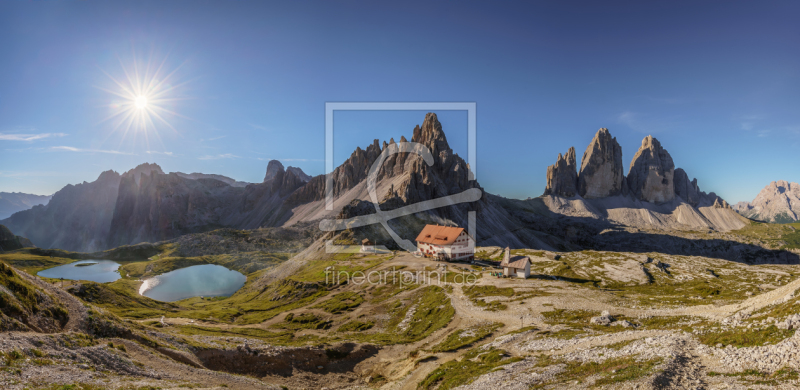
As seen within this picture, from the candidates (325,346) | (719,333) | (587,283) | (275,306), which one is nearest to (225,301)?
(275,306)

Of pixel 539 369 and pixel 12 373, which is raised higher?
pixel 12 373

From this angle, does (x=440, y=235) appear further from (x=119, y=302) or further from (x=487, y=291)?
(x=119, y=302)

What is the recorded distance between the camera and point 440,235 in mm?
114000

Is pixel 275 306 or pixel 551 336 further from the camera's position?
pixel 275 306

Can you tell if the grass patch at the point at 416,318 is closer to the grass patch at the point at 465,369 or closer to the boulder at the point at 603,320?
the grass patch at the point at 465,369

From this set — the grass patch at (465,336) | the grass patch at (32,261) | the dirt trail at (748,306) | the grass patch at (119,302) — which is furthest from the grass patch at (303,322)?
the grass patch at (32,261)

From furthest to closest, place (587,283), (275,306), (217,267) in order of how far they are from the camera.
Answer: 1. (217,267)
2. (275,306)
3. (587,283)

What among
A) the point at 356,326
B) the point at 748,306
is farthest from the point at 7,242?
the point at 748,306

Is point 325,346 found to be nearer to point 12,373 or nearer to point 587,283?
point 12,373

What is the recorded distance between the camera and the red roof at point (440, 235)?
109438 millimetres

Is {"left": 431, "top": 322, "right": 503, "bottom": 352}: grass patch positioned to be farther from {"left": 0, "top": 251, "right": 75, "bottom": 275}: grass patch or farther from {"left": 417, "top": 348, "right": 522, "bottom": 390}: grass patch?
{"left": 0, "top": 251, "right": 75, "bottom": 275}: grass patch

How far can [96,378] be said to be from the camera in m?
22.2

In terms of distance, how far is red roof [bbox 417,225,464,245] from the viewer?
109m

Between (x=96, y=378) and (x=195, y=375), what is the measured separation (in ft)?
32.0
